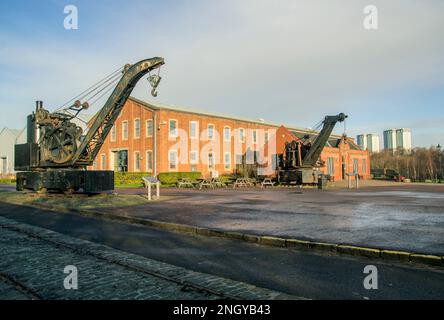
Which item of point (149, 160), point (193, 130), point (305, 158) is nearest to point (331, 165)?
point (305, 158)

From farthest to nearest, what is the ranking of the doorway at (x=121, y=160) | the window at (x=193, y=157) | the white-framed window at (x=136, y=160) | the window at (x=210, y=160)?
1. the window at (x=210, y=160)
2. the doorway at (x=121, y=160)
3. the window at (x=193, y=157)
4. the white-framed window at (x=136, y=160)

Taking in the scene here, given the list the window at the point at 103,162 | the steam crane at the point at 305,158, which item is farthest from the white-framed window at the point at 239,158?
the window at the point at 103,162

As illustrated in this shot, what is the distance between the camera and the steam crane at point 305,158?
3228 centimetres

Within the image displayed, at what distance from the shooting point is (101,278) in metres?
4.88

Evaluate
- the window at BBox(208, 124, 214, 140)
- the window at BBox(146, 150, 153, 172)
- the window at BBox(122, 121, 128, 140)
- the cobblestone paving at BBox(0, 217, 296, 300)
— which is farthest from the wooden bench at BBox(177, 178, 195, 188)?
the cobblestone paving at BBox(0, 217, 296, 300)

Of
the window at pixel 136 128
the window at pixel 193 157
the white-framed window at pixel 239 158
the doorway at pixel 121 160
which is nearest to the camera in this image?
the window at pixel 193 157

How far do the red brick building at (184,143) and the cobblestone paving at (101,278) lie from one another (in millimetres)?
30021

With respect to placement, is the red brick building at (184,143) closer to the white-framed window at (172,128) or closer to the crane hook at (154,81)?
the white-framed window at (172,128)

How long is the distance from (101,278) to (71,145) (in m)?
15.2

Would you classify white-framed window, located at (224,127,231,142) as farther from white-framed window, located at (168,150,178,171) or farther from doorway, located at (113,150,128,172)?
doorway, located at (113,150,128,172)

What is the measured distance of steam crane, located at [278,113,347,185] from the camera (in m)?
32.3

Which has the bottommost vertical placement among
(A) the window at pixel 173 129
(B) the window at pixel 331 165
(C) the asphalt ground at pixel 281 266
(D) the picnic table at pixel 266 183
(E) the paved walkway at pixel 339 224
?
(C) the asphalt ground at pixel 281 266
